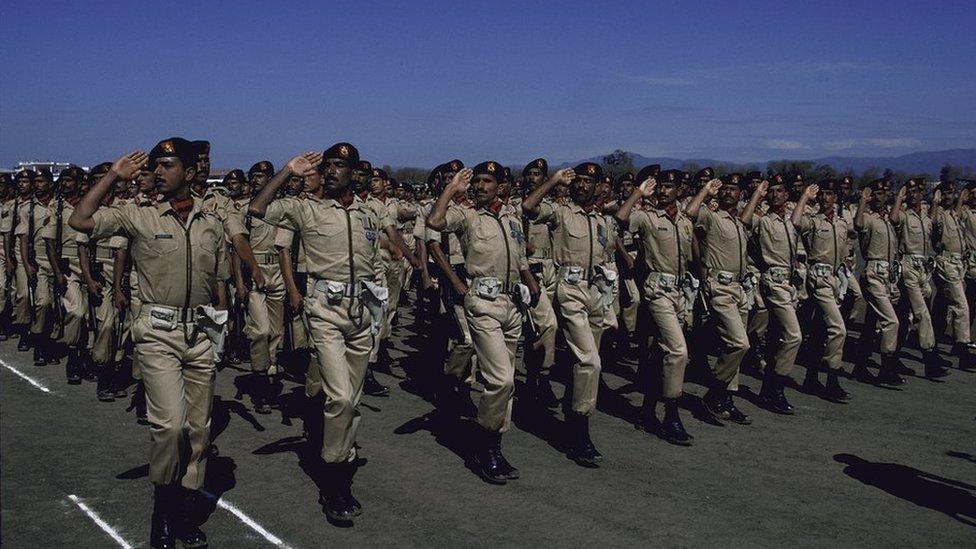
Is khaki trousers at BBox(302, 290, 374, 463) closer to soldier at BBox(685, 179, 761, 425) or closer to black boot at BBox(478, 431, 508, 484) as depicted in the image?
black boot at BBox(478, 431, 508, 484)

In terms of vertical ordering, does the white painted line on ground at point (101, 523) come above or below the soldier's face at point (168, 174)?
below

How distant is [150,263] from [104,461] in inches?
96.4

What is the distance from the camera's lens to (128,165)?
5746mm

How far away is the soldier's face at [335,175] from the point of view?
7359 mm

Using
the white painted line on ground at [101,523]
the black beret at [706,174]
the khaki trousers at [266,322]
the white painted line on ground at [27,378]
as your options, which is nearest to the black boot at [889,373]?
the black beret at [706,174]

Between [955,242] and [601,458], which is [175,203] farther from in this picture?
[955,242]

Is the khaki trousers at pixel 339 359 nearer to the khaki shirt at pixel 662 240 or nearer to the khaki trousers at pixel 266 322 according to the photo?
the khaki trousers at pixel 266 322

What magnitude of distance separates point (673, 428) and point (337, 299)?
385 centimetres

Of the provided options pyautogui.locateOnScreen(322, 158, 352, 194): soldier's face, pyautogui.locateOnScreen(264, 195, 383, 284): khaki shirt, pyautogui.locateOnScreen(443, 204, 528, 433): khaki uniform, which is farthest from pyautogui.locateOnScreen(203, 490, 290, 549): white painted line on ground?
pyautogui.locateOnScreen(322, 158, 352, 194): soldier's face

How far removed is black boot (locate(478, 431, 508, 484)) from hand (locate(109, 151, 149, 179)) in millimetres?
3549

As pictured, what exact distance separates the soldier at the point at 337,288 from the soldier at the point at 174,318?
0.83 meters

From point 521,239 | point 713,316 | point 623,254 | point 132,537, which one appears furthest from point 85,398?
point 713,316

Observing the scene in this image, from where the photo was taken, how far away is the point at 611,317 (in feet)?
30.7

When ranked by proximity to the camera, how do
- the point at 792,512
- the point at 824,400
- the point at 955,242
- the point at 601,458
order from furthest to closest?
the point at 955,242 → the point at 824,400 → the point at 601,458 → the point at 792,512
